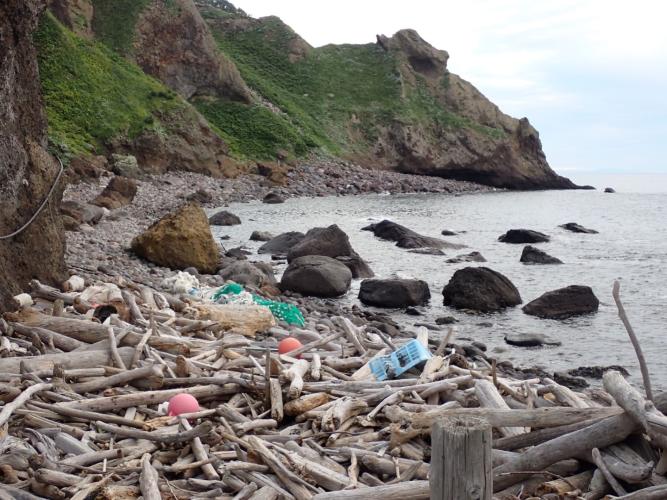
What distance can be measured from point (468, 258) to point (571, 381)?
552 inches

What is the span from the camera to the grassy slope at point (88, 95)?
4338 centimetres

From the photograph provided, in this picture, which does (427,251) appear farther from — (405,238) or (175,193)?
(175,193)

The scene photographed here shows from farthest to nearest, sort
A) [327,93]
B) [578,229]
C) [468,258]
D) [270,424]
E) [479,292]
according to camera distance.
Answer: [327,93]
[578,229]
[468,258]
[479,292]
[270,424]

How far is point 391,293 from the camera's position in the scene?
17.4 meters

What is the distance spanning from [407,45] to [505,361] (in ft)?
272

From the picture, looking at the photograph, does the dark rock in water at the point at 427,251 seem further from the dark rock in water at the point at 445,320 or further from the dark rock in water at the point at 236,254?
the dark rock in water at the point at 445,320

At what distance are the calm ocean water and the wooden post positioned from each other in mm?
10074

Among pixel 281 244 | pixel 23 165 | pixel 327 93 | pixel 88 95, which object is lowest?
pixel 281 244

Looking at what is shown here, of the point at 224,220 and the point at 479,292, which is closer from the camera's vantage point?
the point at 479,292

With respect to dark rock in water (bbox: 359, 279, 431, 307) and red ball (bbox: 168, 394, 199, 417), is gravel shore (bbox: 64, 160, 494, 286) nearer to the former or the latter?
dark rock in water (bbox: 359, 279, 431, 307)

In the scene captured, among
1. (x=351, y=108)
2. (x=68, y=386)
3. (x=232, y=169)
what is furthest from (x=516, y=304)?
(x=351, y=108)

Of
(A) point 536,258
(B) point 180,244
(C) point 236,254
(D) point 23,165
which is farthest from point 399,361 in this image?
(A) point 536,258

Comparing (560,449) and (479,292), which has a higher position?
(560,449)

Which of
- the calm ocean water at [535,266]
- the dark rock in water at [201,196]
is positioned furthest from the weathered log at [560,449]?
the dark rock in water at [201,196]
